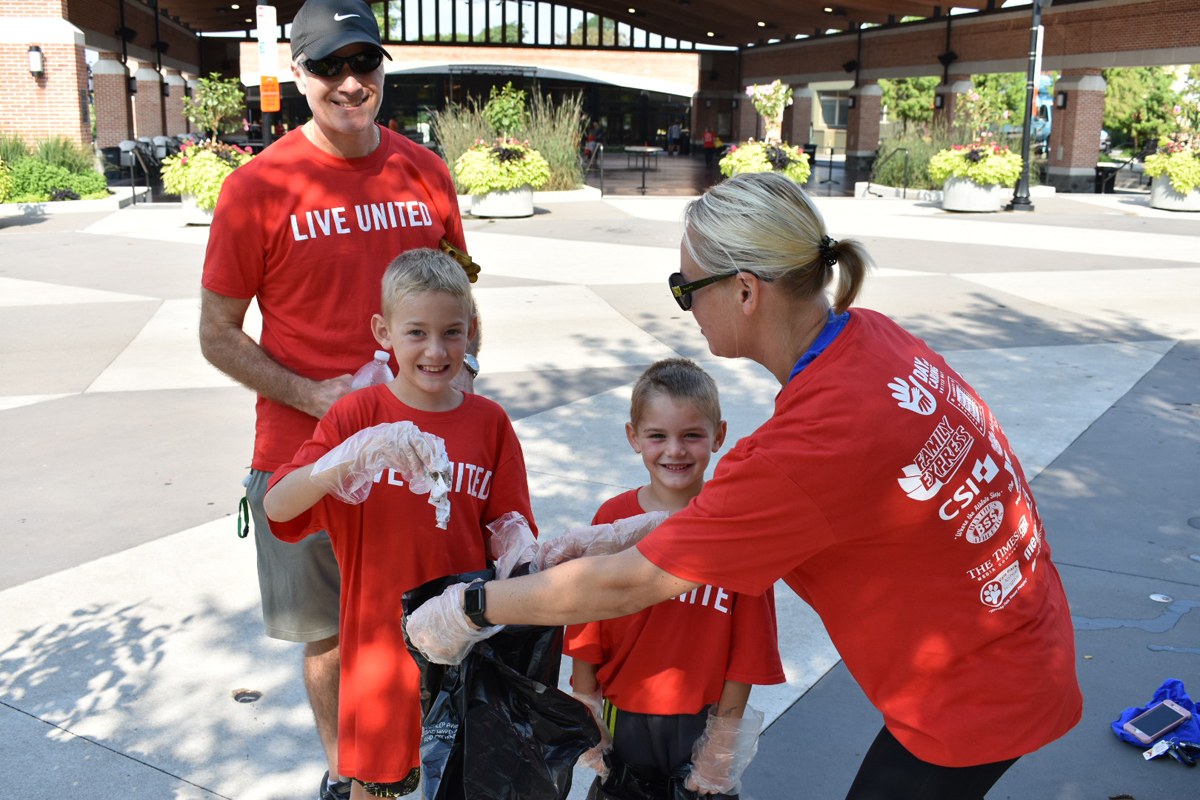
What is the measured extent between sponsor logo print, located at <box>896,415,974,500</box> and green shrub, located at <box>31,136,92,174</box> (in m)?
22.2

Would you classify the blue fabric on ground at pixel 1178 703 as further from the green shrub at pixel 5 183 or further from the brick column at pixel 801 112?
the brick column at pixel 801 112

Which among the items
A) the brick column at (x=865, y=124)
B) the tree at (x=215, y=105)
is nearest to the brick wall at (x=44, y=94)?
the tree at (x=215, y=105)

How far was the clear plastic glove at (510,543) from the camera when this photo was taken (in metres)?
2.19

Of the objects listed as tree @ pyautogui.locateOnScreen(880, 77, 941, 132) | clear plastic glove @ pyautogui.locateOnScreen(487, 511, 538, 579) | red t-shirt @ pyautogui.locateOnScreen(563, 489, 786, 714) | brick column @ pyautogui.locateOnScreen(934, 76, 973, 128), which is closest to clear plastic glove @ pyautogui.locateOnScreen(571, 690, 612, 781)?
red t-shirt @ pyautogui.locateOnScreen(563, 489, 786, 714)

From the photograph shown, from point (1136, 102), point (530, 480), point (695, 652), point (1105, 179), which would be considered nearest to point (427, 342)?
point (695, 652)

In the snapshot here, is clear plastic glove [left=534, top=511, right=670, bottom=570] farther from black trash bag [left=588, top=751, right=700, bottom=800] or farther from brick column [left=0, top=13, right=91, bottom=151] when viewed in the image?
brick column [left=0, top=13, right=91, bottom=151]

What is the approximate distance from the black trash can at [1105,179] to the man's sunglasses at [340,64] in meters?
26.6

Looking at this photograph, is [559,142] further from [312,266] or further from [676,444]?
[676,444]

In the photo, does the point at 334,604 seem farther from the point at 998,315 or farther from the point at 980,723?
the point at 998,315

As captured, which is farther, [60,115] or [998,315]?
[60,115]

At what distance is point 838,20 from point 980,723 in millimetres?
40596

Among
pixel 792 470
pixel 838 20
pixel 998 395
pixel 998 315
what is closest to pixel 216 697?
pixel 792 470

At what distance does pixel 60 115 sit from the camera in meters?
22.4

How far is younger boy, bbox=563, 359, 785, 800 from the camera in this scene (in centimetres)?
237
